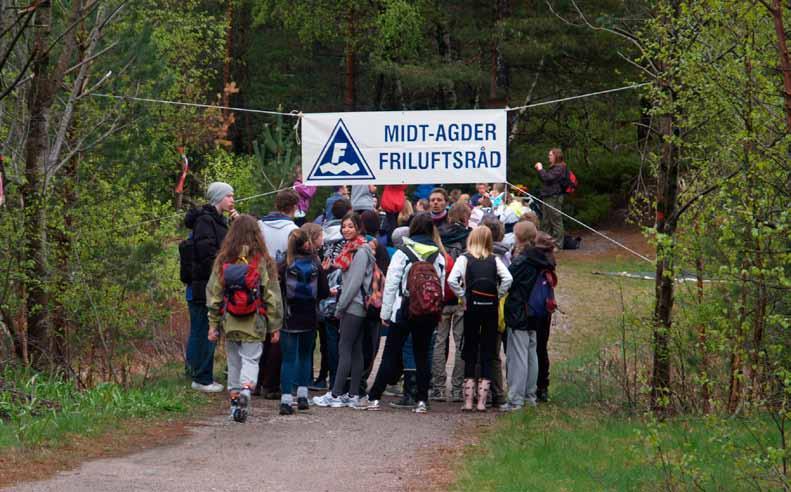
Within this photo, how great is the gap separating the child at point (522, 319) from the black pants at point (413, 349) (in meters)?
0.81

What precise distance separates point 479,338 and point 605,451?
8.88 ft

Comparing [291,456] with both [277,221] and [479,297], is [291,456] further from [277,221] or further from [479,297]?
[277,221]

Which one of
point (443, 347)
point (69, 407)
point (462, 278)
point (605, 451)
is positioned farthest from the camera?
point (443, 347)

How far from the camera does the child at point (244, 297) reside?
10.7m

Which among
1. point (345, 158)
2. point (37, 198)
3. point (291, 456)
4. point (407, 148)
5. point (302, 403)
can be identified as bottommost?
point (291, 456)

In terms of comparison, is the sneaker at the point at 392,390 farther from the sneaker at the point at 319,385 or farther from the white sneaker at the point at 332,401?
the white sneaker at the point at 332,401

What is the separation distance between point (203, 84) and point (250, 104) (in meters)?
4.03

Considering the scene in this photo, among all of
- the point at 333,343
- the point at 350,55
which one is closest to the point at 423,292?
the point at 333,343

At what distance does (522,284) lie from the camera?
472 inches

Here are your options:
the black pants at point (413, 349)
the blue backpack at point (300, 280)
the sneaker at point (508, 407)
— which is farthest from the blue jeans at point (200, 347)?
the sneaker at point (508, 407)

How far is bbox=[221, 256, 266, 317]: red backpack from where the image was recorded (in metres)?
10.7

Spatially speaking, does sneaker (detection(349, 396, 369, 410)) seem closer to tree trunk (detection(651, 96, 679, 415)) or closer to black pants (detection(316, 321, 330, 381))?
black pants (detection(316, 321, 330, 381))

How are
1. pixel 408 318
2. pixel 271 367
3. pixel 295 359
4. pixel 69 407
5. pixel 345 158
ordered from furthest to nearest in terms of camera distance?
pixel 345 158 < pixel 271 367 < pixel 408 318 < pixel 295 359 < pixel 69 407

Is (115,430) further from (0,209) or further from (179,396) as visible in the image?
(0,209)
